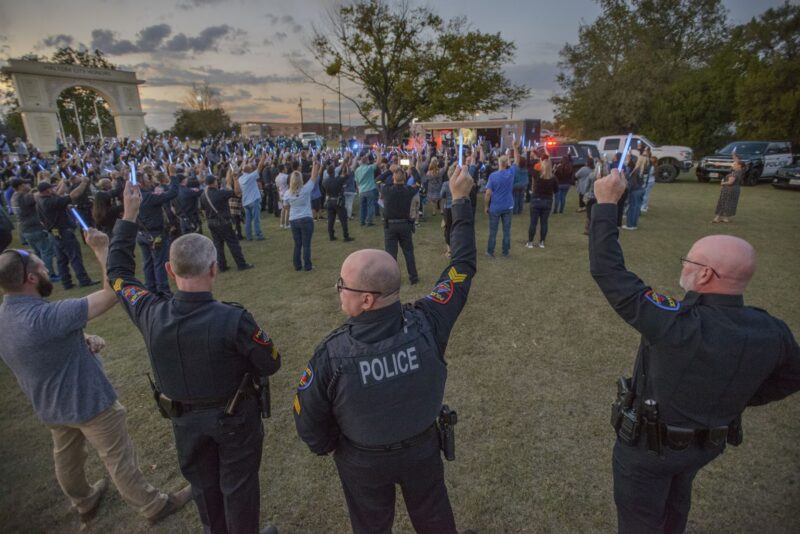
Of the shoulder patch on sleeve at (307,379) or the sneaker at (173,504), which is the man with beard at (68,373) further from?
the shoulder patch on sleeve at (307,379)

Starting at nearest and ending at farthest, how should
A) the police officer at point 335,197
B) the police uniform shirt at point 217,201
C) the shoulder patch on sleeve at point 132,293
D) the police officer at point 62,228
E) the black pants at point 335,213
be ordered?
1. the shoulder patch on sleeve at point 132,293
2. the police officer at point 62,228
3. the police uniform shirt at point 217,201
4. the police officer at point 335,197
5. the black pants at point 335,213

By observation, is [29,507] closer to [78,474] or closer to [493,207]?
[78,474]

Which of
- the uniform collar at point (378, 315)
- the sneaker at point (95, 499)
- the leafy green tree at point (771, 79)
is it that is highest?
the leafy green tree at point (771, 79)

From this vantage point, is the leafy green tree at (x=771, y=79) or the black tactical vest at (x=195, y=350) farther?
the leafy green tree at (x=771, y=79)

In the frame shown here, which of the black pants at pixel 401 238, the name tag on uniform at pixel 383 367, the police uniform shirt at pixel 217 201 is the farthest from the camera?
the police uniform shirt at pixel 217 201

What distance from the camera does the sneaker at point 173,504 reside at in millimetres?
3029

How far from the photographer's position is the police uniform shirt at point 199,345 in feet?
7.30

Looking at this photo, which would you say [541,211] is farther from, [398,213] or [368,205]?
[368,205]

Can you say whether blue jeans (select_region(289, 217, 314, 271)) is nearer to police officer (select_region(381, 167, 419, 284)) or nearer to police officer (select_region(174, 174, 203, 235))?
police officer (select_region(381, 167, 419, 284))

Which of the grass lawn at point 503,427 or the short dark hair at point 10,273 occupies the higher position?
the short dark hair at point 10,273

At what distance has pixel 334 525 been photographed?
2.99m

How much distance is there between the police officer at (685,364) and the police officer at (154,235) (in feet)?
23.5

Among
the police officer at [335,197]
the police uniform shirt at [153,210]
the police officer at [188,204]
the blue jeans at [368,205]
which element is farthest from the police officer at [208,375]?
the blue jeans at [368,205]

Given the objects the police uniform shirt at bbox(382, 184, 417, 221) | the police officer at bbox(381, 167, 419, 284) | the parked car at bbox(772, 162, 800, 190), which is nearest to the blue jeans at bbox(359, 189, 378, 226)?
the police officer at bbox(381, 167, 419, 284)
